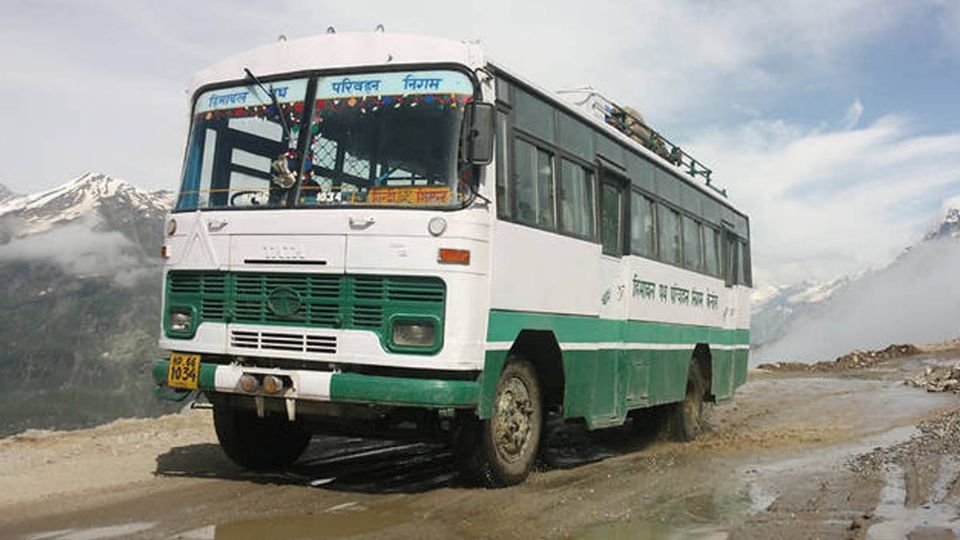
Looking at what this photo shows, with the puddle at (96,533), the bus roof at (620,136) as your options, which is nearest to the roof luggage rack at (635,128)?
the bus roof at (620,136)

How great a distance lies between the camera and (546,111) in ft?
26.9

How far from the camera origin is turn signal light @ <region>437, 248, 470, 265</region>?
6.61 meters

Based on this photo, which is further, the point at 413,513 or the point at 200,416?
the point at 200,416

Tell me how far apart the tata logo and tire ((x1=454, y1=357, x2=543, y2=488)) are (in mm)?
1574

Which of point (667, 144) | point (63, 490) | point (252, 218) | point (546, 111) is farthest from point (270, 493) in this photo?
point (667, 144)

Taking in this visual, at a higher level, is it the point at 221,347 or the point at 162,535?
the point at 221,347

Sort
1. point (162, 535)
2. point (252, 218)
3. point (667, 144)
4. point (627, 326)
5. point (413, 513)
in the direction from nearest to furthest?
point (162, 535) → point (413, 513) → point (252, 218) → point (627, 326) → point (667, 144)

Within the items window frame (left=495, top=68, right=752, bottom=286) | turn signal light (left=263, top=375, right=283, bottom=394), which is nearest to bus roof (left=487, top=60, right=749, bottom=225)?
window frame (left=495, top=68, right=752, bottom=286)

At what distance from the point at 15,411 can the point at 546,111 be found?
141 meters

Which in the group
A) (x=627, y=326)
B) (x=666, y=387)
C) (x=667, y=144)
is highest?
(x=667, y=144)

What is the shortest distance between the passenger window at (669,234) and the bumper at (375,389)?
5.36 m

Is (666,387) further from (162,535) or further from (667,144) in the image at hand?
(162,535)

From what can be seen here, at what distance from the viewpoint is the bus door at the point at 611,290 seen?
30.2ft

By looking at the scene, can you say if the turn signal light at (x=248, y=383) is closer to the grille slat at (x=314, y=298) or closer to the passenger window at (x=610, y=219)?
the grille slat at (x=314, y=298)
